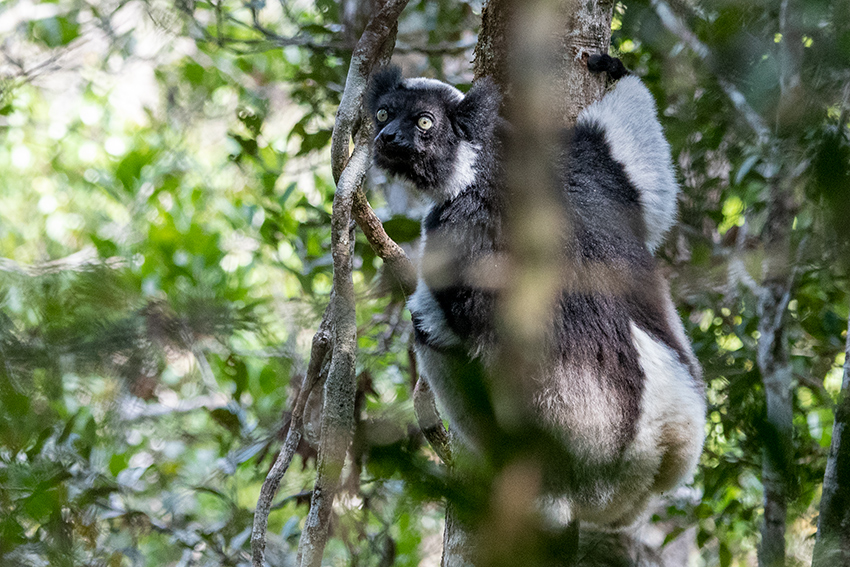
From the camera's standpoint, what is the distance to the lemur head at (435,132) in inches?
99.3

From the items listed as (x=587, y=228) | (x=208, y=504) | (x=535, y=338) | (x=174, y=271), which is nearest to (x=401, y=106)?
(x=587, y=228)

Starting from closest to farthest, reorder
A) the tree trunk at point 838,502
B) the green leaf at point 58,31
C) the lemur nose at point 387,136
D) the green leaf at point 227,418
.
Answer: the tree trunk at point 838,502
the lemur nose at point 387,136
the green leaf at point 227,418
the green leaf at point 58,31

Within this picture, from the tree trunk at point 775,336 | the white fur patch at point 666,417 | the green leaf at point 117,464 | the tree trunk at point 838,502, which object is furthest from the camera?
the green leaf at point 117,464

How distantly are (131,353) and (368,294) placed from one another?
1.53m

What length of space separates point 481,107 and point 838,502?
181 centimetres

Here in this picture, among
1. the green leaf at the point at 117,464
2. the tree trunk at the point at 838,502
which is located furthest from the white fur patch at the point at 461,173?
the green leaf at the point at 117,464

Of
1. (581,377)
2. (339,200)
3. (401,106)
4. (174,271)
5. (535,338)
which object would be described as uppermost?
(401,106)

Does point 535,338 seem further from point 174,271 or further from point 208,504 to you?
point 208,504

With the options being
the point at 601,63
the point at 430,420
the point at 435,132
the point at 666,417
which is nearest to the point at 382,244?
the point at 435,132

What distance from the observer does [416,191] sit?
271 centimetres

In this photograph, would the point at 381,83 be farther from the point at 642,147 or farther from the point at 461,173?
the point at 642,147

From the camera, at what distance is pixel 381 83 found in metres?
2.90

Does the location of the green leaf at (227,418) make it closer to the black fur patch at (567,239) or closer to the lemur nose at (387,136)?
the black fur patch at (567,239)

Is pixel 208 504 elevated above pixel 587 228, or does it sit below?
below
